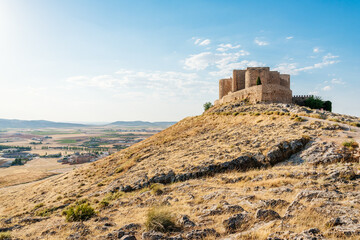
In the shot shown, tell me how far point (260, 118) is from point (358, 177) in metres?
16.6

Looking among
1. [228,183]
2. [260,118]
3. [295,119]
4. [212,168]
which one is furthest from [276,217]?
[260,118]

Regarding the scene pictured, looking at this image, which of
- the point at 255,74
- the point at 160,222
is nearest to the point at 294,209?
the point at 160,222

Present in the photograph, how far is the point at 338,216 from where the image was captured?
6.33 meters

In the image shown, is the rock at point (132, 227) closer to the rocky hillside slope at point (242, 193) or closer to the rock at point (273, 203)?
the rocky hillside slope at point (242, 193)

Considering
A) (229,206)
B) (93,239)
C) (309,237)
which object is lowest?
(93,239)

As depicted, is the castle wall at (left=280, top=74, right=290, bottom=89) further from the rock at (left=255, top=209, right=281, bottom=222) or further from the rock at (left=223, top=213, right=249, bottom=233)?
the rock at (left=223, top=213, right=249, bottom=233)

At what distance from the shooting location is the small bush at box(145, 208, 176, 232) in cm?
746

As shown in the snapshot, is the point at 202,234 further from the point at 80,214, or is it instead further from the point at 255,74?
the point at 255,74

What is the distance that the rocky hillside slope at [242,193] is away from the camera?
6.67 meters

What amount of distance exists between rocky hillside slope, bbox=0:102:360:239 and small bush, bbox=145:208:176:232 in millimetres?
39

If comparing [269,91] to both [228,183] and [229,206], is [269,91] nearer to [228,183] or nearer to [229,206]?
[228,183]

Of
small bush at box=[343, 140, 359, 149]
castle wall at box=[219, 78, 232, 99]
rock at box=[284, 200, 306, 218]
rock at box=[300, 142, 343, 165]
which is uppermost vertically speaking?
castle wall at box=[219, 78, 232, 99]

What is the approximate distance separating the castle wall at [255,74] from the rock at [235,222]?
130 ft

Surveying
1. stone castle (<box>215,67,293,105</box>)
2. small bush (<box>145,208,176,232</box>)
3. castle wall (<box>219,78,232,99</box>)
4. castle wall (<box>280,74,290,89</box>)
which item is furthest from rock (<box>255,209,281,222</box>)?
castle wall (<box>219,78,232,99</box>)
